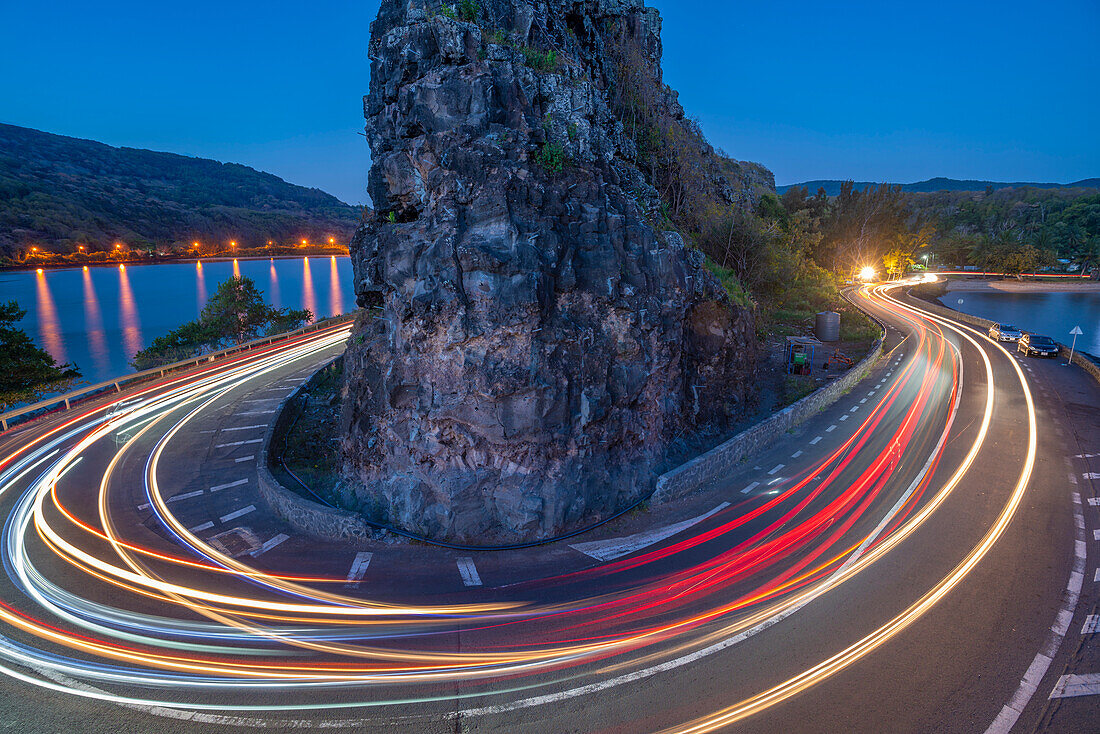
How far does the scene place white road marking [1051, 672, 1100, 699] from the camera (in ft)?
23.1

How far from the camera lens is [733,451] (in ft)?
49.0

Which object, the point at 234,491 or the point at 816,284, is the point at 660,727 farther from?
the point at 816,284

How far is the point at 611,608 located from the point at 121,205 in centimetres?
14418

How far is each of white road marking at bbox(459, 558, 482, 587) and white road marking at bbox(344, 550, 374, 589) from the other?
2224 mm

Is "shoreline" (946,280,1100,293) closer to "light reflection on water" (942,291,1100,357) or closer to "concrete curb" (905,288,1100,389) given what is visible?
"light reflection on water" (942,291,1100,357)

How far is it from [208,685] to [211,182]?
777 feet

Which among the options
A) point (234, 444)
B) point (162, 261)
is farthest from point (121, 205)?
point (234, 444)

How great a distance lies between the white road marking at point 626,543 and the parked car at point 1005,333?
126 feet

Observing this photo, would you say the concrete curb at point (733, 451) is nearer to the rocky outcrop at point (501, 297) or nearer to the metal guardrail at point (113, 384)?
the rocky outcrop at point (501, 297)

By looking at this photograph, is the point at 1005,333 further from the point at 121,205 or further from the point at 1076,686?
the point at 121,205

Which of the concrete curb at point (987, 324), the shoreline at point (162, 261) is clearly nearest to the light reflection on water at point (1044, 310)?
the concrete curb at point (987, 324)

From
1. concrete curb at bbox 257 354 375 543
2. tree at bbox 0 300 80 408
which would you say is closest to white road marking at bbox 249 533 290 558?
concrete curb at bbox 257 354 375 543

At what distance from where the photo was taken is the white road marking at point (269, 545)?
1195 cm

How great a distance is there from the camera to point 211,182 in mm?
189125
